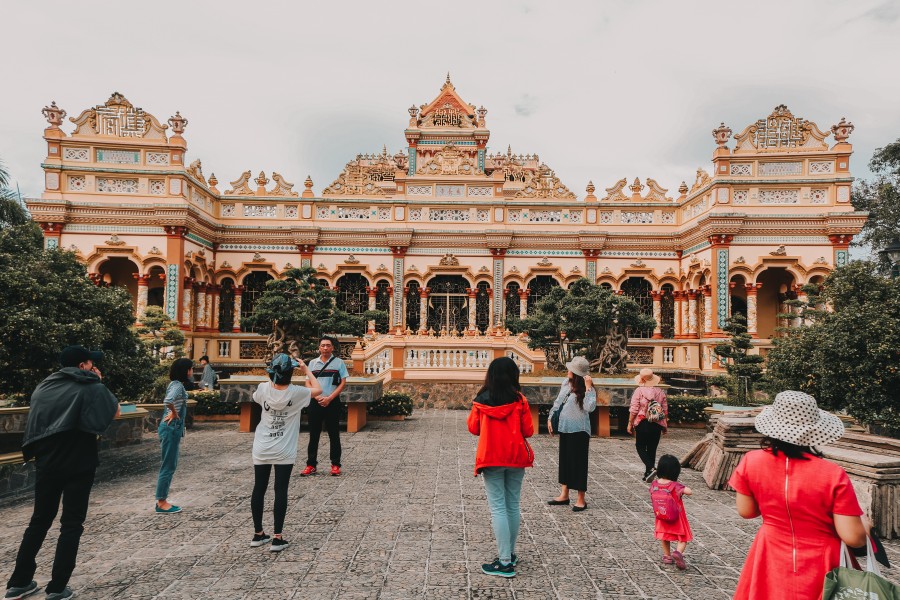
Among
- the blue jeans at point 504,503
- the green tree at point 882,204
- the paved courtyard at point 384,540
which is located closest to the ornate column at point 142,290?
the paved courtyard at point 384,540

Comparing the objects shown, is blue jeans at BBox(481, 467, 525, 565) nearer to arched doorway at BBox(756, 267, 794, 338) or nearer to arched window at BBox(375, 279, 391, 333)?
arched window at BBox(375, 279, 391, 333)

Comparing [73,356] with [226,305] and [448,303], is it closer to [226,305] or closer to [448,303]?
[448,303]

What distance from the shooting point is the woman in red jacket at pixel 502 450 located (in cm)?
411

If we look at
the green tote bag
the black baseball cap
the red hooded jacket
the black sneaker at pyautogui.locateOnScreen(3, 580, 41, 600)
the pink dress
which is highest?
the black baseball cap

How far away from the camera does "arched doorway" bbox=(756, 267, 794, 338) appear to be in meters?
19.5

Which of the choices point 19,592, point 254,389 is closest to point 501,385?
point 19,592

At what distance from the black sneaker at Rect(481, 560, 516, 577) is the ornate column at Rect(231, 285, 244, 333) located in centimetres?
1816

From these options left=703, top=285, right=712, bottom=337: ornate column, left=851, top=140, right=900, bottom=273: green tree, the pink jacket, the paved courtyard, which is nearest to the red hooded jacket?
A: the paved courtyard

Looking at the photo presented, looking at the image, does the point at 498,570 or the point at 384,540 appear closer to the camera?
the point at 498,570

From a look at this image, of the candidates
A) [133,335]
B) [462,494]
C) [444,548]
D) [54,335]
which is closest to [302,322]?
[133,335]

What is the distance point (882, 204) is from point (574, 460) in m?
26.5

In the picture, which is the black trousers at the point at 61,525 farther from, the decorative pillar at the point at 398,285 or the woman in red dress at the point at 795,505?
the decorative pillar at the point at 398,285

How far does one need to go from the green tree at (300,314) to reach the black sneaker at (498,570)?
9795mm

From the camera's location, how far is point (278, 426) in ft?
15.8
